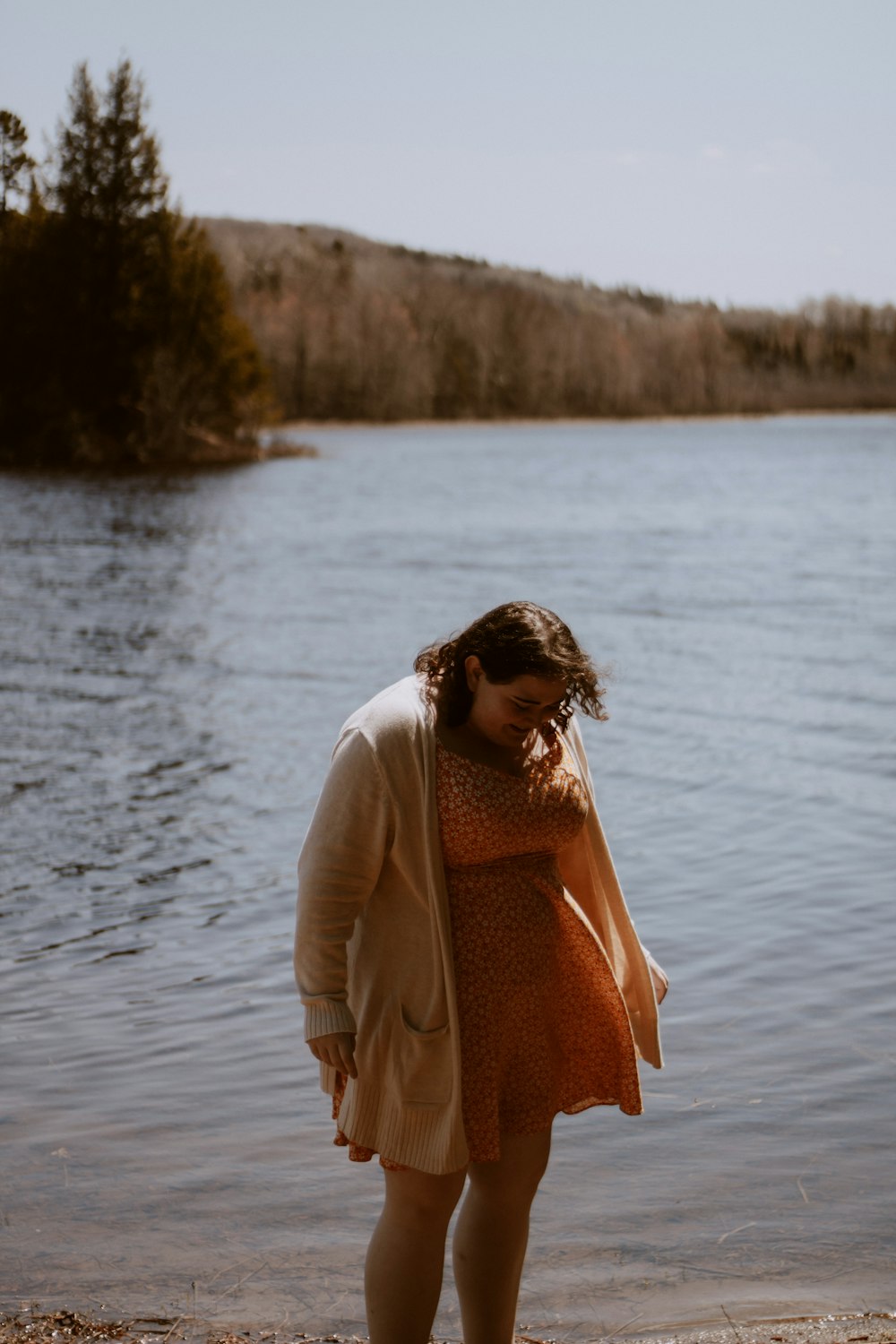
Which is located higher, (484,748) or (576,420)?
(576,420)

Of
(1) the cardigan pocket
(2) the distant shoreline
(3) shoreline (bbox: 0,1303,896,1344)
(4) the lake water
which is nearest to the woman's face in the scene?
(1) the cardigan pocket

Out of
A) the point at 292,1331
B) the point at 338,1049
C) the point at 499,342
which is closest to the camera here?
the point at 338,1049

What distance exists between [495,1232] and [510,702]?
3.19 ft

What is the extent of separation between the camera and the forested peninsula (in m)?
47.8

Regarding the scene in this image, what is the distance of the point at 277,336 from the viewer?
4353 inches

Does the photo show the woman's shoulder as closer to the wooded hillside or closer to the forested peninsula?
the forested peninsula

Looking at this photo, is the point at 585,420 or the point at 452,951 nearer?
the point at 452,951

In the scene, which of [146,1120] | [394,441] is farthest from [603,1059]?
[394,441]

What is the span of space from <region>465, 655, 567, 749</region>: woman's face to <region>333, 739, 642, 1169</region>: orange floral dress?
2.9 inches

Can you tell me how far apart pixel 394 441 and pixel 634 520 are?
54921 mm

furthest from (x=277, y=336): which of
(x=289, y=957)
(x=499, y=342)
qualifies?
(x=289, y=957)

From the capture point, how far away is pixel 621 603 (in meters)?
20.6

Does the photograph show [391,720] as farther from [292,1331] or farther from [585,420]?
[585,420]

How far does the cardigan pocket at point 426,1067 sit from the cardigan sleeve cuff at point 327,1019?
0.35 feet
